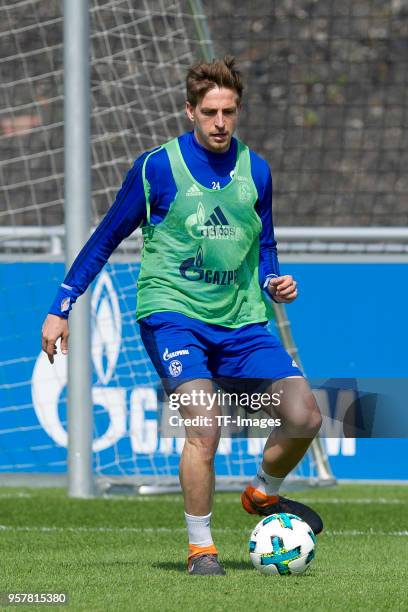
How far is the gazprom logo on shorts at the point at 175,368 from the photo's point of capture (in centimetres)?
529

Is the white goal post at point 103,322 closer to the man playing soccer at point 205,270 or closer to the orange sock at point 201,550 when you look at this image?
the man playing soccer at point 205,270

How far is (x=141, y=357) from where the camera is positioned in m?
9.29

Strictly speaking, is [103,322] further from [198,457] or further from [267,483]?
[198,457]

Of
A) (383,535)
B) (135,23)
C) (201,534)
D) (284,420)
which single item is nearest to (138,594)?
(201,534)

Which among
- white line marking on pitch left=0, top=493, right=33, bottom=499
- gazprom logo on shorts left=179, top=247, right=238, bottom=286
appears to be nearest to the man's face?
gazprom logo on shorts left=179, top=247, right=238, bottom=286

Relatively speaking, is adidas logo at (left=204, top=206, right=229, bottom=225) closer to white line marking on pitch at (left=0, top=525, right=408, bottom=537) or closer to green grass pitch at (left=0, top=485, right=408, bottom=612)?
green grass pitch at (left=0, top=485, right=408, bottom=612)

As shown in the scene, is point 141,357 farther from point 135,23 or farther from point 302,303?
point 135,23

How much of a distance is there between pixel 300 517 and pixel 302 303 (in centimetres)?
387

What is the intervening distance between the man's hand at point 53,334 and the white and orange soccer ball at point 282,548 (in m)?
1.01

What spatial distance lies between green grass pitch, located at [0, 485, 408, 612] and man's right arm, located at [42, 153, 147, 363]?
0.89 metres

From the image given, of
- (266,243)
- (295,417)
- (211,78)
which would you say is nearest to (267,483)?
(295,417)

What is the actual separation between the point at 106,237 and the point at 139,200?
0.64ft

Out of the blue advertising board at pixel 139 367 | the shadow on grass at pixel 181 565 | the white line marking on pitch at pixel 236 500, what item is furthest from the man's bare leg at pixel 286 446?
the blue advertising board at pixel 139 367

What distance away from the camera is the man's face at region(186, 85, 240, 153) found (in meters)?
5.38
